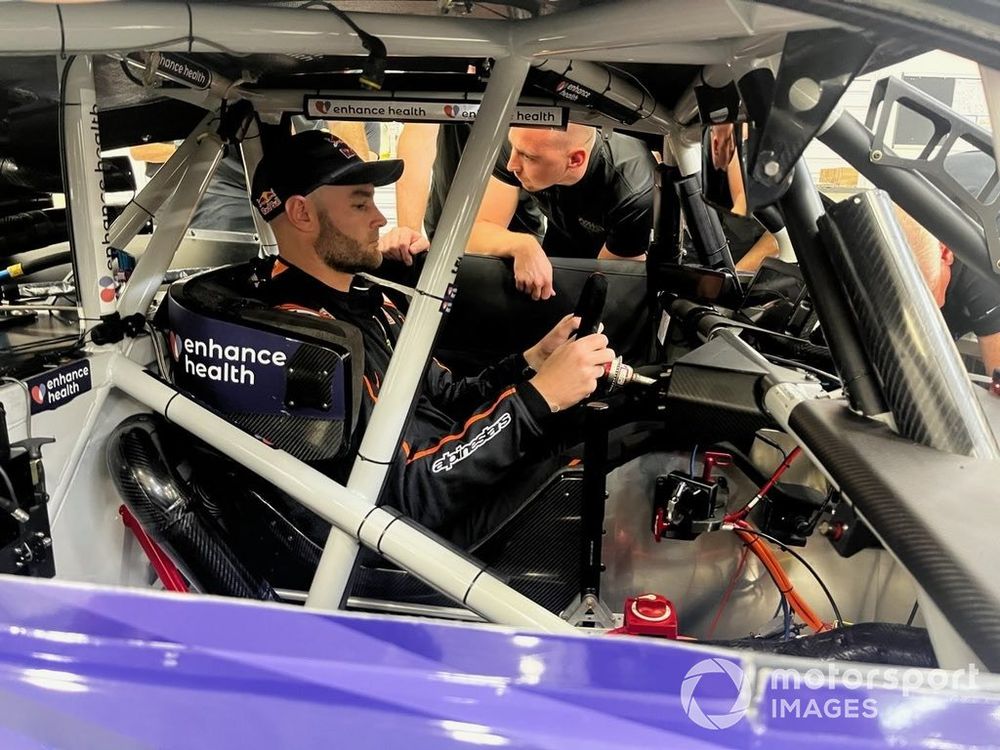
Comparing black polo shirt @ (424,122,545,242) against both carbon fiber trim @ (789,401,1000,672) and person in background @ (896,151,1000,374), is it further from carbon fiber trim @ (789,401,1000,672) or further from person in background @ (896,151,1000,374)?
carbon fiber trim @ (789,401,1000,672)

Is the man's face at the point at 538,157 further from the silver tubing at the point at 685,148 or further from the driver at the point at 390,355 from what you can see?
the driver at the point at 390,355

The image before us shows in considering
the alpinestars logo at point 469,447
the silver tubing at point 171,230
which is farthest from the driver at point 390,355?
the silver tubing at point 171,230

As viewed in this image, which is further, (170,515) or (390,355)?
(390,355)

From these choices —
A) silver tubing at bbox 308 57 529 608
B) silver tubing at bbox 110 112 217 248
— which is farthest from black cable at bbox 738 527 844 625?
silver tubing at bbox 110 112 217 248

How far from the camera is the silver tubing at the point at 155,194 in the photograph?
5.79 feet

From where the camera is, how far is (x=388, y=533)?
1153mm

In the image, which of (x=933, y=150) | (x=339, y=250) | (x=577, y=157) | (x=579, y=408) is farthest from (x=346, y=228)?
(x=933, y=150)

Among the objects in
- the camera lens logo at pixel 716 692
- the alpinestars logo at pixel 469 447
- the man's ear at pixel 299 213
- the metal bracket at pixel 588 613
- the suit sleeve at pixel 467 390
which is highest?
the man's ear at pixel 299 213

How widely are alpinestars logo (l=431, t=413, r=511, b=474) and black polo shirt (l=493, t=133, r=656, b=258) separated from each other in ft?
4.78

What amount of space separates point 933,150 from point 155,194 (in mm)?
1756

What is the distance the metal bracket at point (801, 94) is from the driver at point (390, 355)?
0.59 metres

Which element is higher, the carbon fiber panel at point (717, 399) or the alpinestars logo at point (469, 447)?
the carbon fiber panel at point (717, 399)

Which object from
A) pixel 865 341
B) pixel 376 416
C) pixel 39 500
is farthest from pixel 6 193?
pixel 865 341

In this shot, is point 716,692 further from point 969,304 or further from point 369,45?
point 969,304
